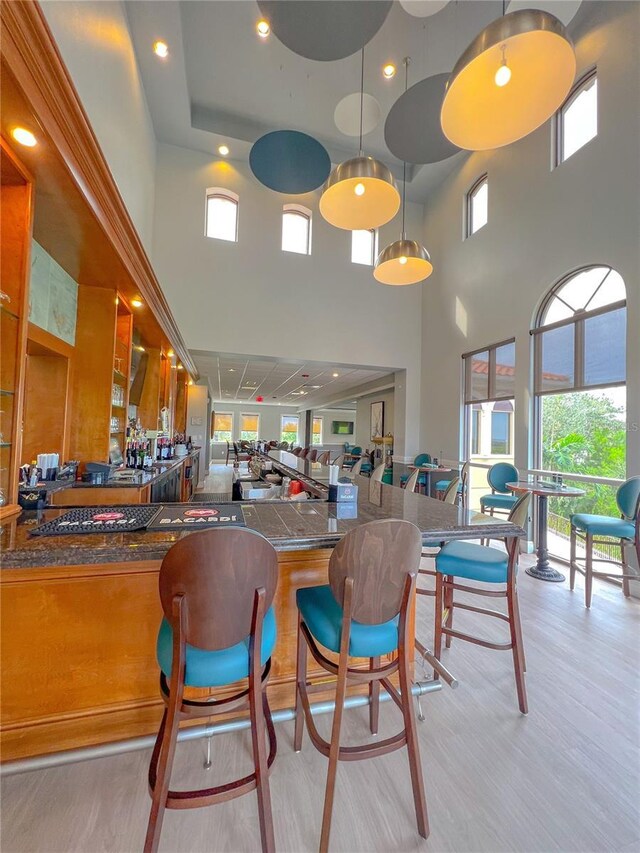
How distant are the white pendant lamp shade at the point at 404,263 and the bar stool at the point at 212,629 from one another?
309cm

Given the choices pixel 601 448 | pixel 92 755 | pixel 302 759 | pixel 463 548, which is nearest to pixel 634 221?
A: pixel 601 448

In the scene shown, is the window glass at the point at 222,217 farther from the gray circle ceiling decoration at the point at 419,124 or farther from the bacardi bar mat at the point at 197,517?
the bacardi bar mat at the point at 197,517

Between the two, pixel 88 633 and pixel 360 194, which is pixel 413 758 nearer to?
pixel 88 633

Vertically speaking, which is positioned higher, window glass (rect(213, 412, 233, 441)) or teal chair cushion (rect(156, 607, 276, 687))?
window glass (rect(213, 412, 233, 441))

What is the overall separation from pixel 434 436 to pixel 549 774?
19.7 ft

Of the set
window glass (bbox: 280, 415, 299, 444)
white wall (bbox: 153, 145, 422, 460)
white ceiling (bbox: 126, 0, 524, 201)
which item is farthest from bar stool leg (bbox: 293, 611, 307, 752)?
window glass (bbox: 280, 415, 299, 444)

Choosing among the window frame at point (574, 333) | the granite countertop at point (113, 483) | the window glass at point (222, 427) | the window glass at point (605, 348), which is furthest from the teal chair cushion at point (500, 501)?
the window glass at point (222, 427)

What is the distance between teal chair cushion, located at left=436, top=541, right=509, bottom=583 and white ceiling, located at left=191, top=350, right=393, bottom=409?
5.39m

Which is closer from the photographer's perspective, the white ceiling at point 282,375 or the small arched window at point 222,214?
the small arched window at point 222,214

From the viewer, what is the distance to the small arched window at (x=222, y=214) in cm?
660

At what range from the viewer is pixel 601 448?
409 cm

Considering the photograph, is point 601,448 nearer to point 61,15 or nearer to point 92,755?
point 92,755

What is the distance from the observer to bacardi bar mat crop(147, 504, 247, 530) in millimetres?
1604

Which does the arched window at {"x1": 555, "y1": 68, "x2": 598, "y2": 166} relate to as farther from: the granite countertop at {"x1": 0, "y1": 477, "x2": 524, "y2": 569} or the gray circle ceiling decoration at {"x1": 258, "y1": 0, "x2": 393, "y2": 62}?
the granite countertop at {"x1": 0, "y1": 477, "x2": 524, "y2": 569}
